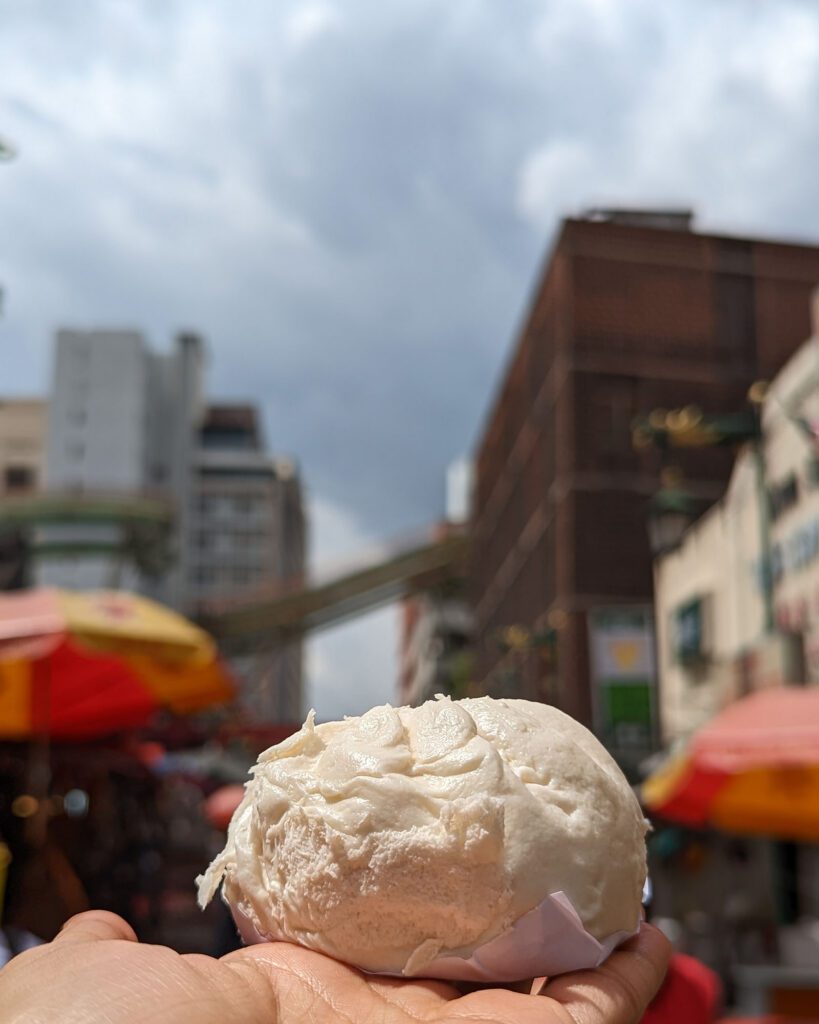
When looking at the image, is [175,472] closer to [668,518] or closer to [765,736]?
[668,518]

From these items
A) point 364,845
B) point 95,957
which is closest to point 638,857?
point 364,845

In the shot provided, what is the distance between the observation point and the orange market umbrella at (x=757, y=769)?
217 inches

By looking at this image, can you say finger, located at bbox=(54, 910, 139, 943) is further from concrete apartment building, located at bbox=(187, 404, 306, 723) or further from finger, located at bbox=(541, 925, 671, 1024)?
concrete apartment building, located at bbox=(187, 404, 306, 723)

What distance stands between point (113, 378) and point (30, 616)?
52.2 metres

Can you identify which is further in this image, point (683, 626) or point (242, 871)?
point (683, 626)

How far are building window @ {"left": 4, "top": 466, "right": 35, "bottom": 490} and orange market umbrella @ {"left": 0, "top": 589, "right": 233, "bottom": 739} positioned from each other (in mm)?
52618

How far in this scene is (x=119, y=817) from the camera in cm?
1002

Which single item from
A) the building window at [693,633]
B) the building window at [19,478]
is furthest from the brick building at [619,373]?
the building window at [19,478]

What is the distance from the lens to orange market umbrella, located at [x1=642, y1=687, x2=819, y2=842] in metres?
5.51

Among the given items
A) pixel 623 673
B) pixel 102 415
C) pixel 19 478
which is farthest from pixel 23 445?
pixel 623 673

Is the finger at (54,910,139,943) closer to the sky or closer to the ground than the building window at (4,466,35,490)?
closer to the ground

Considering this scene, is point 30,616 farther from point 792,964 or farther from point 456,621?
point 456,621

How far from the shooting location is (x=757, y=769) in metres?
5.57

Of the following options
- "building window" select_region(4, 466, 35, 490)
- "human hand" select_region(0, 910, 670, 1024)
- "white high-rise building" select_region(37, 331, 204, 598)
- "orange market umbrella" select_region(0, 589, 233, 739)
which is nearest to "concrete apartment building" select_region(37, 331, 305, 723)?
"white high-rise building" select_region(37, 331, 204, 598)
